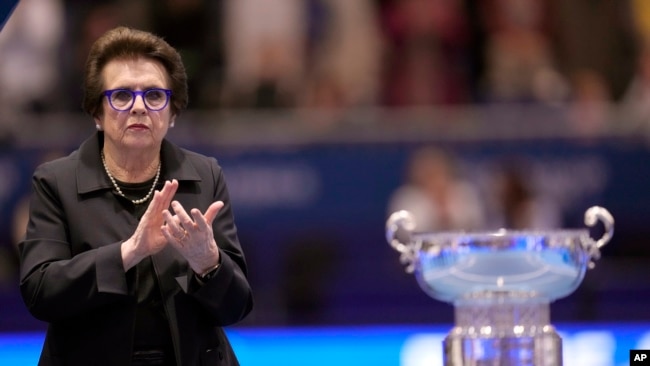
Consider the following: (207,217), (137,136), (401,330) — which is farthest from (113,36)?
(401,330)

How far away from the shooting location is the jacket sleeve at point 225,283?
12.3 ft

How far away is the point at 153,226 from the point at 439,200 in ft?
25.2

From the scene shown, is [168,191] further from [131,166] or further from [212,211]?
[131,166]

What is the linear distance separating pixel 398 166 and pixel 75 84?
2983mm

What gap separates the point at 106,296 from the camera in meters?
3.73

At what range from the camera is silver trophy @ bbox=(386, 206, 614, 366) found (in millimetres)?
4617

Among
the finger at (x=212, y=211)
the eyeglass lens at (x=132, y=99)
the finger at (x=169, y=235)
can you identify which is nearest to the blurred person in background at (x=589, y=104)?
the eyeglass lens at (x=132, y=99)

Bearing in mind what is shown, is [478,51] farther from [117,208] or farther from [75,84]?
[117,208]

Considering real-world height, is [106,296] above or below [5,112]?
below

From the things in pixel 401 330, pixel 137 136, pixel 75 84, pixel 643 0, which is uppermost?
pixel 643 0

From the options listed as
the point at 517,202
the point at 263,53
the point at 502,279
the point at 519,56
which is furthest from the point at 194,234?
the point at 519,56

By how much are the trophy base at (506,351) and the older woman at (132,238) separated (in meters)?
0.92

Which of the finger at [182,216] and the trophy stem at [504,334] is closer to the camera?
the finger at [182,216]

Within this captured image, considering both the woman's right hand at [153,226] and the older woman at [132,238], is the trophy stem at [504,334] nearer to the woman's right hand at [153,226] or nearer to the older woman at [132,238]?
the older woman at [132,238]
